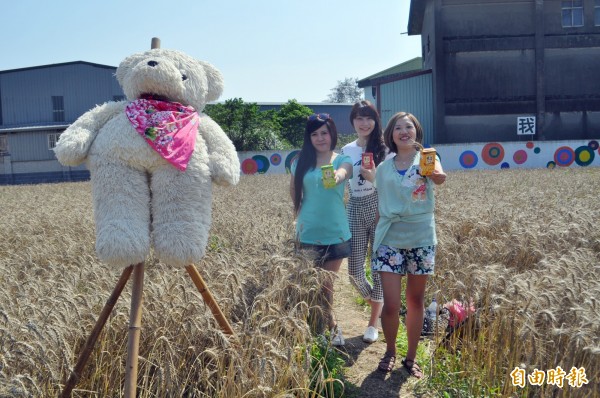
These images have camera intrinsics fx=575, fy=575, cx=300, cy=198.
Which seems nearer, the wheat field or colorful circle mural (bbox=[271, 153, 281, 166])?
the wheat field

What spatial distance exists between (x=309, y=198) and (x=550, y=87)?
29176mm

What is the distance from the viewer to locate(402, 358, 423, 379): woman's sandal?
418 centimetres

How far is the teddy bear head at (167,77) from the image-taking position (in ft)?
11.1

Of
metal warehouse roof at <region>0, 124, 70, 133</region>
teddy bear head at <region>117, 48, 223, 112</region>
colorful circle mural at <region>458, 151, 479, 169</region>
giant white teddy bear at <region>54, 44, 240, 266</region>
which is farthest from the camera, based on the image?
metal warehouse roof at <region>0, 124, 70, 133</region>

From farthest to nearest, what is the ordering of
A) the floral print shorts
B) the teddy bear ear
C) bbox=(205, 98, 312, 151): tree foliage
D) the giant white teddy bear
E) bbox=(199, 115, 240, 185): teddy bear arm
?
bbox=(205, 98, 312, 151): tree foliage < the floral print shorts < the teddy bear ear < bbox=(199, 115, 240, 185): teddy bear arm < the giant white teddy bear

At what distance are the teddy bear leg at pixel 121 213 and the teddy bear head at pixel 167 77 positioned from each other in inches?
20.4

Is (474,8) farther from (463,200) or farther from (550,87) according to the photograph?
(463,200)

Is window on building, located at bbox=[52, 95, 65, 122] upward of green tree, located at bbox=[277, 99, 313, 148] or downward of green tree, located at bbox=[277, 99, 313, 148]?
upward

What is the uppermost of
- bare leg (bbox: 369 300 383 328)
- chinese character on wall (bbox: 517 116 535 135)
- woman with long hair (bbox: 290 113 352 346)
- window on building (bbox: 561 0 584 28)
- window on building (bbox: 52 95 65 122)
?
window on building (bbox: 561 0 584 28)

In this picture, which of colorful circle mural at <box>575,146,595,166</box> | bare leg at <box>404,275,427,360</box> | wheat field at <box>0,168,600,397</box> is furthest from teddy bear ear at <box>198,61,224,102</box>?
colorful circle mural at <box>575,146,595,166</box>

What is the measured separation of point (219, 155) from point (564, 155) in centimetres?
2996

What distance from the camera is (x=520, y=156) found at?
97.8ft

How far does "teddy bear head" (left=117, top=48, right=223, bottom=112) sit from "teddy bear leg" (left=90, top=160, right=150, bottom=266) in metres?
0.52

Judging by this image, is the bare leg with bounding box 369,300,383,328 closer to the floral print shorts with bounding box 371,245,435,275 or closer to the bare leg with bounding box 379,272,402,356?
the bare leg with bounding box 379,272,402,356
